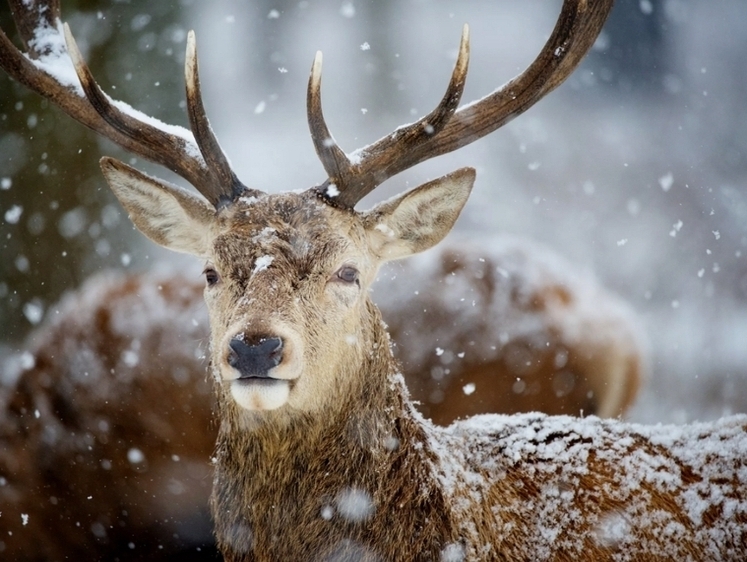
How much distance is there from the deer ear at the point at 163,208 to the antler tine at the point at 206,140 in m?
0.16

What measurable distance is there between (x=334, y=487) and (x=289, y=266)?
32.0 inches

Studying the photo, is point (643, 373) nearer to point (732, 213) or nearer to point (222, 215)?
point (732, 213)

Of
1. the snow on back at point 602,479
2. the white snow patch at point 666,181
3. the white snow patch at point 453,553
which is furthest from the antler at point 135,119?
the white snow patch at point 666,181

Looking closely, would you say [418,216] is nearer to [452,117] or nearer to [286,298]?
[452,117]

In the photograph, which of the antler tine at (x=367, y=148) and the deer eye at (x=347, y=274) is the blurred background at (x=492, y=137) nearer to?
the antler tine at (x=367, y=148)

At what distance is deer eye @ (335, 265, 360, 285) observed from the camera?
9.11ft

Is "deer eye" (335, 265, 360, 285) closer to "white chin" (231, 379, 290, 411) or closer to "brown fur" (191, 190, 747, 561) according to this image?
"brown fur" (191, 190, 747, 561)

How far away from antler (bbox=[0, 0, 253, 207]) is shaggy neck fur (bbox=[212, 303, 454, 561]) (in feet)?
3.09

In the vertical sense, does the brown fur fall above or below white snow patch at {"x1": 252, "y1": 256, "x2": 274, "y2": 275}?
below

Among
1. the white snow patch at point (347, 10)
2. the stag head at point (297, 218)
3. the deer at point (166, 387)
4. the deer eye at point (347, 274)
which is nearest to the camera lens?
the stag head at point (297, 218)

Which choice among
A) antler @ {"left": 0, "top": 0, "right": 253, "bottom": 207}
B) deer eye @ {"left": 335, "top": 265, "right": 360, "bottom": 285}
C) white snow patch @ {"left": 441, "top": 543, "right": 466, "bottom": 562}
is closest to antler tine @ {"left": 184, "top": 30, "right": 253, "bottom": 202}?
antler @ {"left": 0, "top": 0, "right": 253, "bottom": 207}

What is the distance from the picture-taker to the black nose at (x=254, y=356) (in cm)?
231

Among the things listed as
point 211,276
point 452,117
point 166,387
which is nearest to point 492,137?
point 166,387

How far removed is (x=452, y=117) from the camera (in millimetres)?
3080
